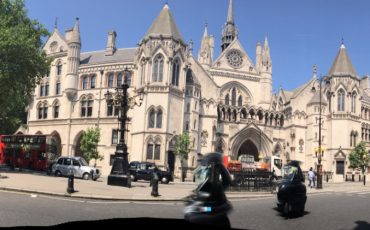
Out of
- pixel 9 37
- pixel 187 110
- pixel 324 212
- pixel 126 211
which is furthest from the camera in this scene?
pixel 187 110

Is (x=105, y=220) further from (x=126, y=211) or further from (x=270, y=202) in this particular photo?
(x=270, y=202)

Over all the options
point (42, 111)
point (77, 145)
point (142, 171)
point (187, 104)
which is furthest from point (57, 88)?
point (142, 171)

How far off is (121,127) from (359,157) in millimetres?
52845

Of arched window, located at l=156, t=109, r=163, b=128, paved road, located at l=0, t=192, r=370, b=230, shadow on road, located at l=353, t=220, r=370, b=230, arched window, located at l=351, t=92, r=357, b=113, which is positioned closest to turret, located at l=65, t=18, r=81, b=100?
arched window, located at l=156, t=109, r=163, b=128

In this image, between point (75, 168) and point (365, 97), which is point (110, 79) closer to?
point (75, 168)

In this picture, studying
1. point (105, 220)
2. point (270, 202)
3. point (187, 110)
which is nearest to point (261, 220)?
point (270, 202)

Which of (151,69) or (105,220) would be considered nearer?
(105,220)

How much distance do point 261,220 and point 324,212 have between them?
659mm

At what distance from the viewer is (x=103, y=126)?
59.9 m

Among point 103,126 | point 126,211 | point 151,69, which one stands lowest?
point 126,211

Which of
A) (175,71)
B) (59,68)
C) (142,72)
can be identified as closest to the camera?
(142,72)

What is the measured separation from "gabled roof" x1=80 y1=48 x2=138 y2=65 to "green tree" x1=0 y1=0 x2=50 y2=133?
103 ft

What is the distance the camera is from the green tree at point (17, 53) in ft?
82.6

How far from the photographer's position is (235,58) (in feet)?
246
